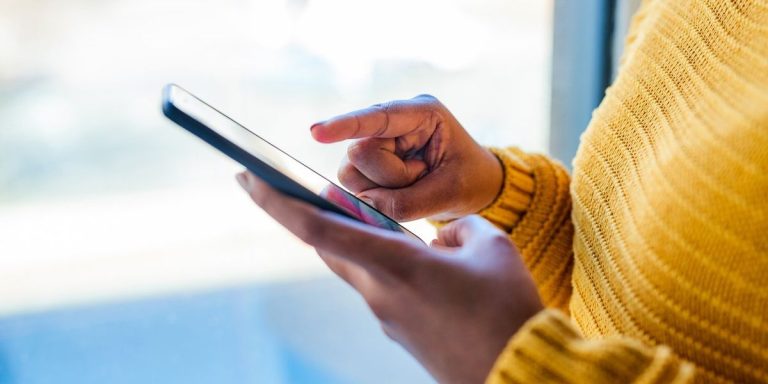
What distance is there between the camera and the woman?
34 cm

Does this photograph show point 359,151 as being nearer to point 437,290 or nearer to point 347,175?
point 347,175

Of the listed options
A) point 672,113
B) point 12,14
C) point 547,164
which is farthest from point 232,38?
point 672,113

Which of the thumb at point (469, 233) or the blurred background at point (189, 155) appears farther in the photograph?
the blurred background at point (189, 155)

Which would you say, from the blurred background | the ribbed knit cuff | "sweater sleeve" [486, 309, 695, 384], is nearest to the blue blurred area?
the blurred background

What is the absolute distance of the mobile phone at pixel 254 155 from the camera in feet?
1.19

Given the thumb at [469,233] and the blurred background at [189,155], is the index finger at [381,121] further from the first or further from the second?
the blurred background at [189,155]

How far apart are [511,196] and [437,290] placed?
31 cm

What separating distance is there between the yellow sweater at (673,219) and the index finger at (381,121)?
0.14 meters

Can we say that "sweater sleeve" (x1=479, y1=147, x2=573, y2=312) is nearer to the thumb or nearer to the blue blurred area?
the thumb

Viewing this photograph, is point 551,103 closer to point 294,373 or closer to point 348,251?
point 294,373

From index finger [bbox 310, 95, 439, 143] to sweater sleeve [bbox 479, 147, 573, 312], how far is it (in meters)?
0.11

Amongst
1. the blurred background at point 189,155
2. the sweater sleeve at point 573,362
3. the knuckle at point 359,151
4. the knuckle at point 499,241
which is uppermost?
the knuckle at point 499,241

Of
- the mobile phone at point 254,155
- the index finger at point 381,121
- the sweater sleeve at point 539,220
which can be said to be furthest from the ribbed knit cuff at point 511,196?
the mobile phone at point 254,155

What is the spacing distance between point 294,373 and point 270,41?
45cm
